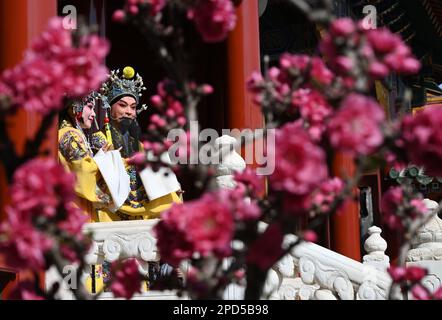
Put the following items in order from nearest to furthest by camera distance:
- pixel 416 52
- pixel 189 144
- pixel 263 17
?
pixel 189 144
pixel 263 17
pixel 416 52

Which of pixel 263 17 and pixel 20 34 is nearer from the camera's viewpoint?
pixel 20 34

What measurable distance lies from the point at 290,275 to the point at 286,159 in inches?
123

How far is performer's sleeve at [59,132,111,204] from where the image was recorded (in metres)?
6.40

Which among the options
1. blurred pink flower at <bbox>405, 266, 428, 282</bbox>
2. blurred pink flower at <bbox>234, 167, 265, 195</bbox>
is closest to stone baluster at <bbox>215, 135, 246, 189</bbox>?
blurred pink flower at <bbox>234, 167, 265, 195</bbox>

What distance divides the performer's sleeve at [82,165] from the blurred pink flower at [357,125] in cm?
421

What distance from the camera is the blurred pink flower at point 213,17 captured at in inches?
110

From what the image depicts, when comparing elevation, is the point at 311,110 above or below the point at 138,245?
above

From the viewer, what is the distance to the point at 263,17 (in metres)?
12.8

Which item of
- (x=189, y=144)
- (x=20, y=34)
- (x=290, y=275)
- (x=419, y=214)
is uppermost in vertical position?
(x=20, y=34)

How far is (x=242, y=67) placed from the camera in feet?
25.6

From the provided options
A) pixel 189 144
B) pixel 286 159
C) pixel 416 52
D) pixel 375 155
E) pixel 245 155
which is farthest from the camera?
pixel 416 52

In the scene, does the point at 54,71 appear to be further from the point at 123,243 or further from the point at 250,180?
the point at 123,243

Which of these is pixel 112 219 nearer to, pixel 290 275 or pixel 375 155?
pixel 290 275
